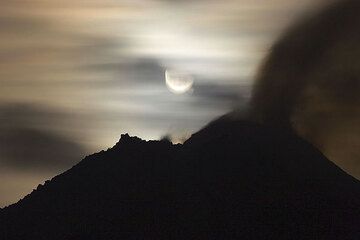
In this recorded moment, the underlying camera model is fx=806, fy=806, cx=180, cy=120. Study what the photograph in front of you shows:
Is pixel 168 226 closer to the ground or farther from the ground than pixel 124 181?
closer to the ground

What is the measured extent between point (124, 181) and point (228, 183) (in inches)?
226

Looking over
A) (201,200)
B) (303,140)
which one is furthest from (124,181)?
(303,140)

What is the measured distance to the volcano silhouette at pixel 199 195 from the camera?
4028cm

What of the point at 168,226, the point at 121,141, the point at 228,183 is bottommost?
the point at 168,226

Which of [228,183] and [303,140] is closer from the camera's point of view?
[228,183]

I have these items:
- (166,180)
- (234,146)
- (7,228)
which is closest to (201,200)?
(166,180)

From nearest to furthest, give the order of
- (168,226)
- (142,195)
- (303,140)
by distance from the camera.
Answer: (168,226) < (142,195) < (303,140)

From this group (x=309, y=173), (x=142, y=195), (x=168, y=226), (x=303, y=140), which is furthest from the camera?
(x=303, y=140)

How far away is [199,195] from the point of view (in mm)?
42812

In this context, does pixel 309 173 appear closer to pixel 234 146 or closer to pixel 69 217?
pixel 234 146

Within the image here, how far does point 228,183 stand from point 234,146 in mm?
3770

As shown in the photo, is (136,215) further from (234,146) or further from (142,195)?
(234,146)

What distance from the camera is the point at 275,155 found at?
Result: 48.1 meters

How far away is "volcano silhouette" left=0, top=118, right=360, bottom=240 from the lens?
40281 millimetres
